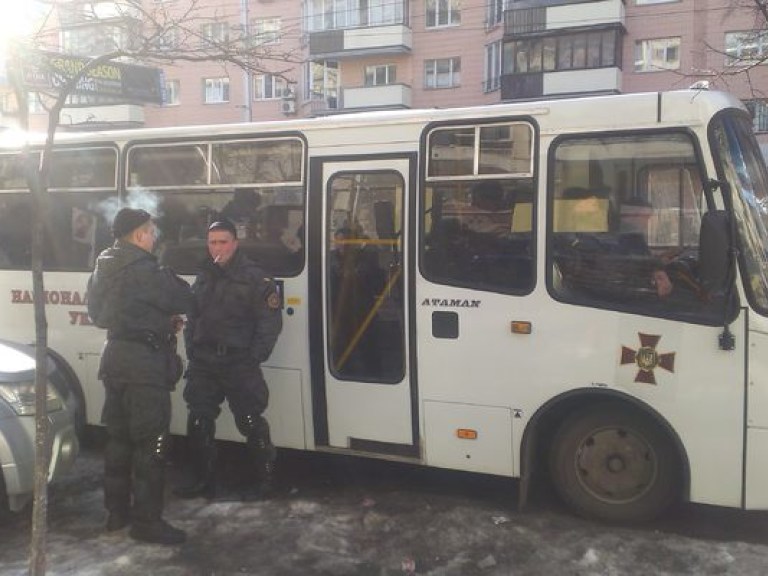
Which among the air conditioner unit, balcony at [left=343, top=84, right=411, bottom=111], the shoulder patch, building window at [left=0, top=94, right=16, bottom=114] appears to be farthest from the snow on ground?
the air conditioner unit

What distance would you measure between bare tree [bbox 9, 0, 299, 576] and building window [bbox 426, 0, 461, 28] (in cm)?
3066

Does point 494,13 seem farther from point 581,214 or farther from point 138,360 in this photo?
point 138,360

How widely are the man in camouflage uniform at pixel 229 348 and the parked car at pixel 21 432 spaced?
2.72 ft

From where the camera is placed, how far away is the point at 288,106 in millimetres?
34375

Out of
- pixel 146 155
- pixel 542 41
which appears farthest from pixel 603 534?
pixel 542 41

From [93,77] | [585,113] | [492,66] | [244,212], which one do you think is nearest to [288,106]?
[492,66]

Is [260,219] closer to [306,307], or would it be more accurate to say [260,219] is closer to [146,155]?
[306,307]

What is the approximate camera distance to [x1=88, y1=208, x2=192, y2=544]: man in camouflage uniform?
4359 mm

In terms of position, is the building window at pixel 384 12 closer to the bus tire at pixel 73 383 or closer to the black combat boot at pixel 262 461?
the bus tire at pixel 73 383

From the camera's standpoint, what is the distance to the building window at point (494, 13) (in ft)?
103

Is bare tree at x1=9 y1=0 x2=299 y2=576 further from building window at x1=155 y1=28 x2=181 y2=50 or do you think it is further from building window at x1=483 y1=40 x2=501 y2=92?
building window at x1=483 y1=40 x2=501 y2=92

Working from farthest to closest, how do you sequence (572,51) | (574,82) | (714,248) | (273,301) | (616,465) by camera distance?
(572,51) < (574,82) < (273,301) < (616,465) < (714,248)

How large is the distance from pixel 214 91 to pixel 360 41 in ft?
26.3

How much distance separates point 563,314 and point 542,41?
2656cm
